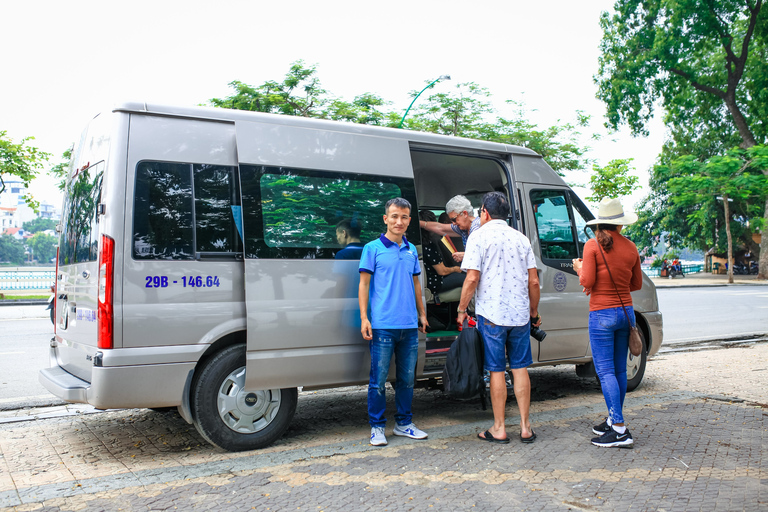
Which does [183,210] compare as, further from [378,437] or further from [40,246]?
[40,246]

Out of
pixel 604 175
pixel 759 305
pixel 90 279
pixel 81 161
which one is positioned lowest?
pixel 759 305

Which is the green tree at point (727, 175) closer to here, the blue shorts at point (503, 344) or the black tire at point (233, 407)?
the blue shorts at point (503, 344)

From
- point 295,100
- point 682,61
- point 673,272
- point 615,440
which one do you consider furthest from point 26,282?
point 673,272

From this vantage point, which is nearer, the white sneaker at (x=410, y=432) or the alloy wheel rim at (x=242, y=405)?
the alloy wheel rim at (x=242, y=405)

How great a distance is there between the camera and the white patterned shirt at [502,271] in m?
4.79

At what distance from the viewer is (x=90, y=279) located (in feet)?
14.3

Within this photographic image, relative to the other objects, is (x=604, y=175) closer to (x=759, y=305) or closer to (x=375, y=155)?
(x=759, y=305)

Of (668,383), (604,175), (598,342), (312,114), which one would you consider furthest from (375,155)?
(604,175)

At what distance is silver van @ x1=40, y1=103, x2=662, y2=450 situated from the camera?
13.5 feet

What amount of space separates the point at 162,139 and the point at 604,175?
3036 cm

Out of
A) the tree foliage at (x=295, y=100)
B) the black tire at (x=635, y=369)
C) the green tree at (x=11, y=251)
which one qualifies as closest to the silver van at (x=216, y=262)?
the black tire at (x=635, y=369)

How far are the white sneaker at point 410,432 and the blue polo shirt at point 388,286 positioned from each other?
2.62 feet

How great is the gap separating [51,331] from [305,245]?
9.32 m

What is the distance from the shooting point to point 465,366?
4.84m
